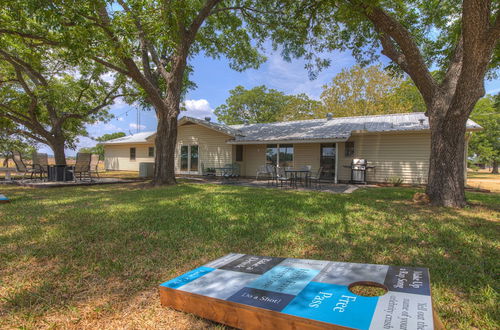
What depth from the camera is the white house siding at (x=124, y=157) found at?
68.9 ft

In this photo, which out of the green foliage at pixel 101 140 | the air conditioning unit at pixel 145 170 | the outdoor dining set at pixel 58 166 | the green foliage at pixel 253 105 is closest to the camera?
the outdoor dining set at pixel 58 166

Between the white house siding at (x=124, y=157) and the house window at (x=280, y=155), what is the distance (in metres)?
10.4

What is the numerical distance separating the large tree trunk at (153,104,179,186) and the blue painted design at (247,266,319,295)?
27.2 feet

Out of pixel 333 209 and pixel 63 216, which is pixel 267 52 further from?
pixel 63 216

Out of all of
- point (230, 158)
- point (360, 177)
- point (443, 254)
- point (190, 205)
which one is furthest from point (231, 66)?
point (443, 254)

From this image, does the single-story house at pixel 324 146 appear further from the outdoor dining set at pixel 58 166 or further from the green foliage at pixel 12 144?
the green foliage at pixel 12 144

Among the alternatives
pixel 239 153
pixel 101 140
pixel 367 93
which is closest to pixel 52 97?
pixel 239 153

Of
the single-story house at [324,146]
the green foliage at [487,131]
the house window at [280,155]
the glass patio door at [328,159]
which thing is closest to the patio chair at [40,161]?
the single-story house at [324,146]

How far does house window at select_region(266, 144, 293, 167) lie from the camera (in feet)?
47.1

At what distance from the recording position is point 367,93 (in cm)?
2400

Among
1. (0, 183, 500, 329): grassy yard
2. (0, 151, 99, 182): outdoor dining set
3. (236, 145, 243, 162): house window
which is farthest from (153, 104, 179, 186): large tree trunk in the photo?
(236, 145, 243, 162): house window

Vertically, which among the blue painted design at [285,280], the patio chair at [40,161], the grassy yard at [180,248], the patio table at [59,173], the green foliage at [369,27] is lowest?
the grassy yard at [180,248]

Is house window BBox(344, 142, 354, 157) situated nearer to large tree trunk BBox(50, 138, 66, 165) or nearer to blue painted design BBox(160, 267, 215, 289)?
blue painted design BBox(160, 267, 215, 289)

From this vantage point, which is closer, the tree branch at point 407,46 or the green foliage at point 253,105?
the tree branch at point 407,46
